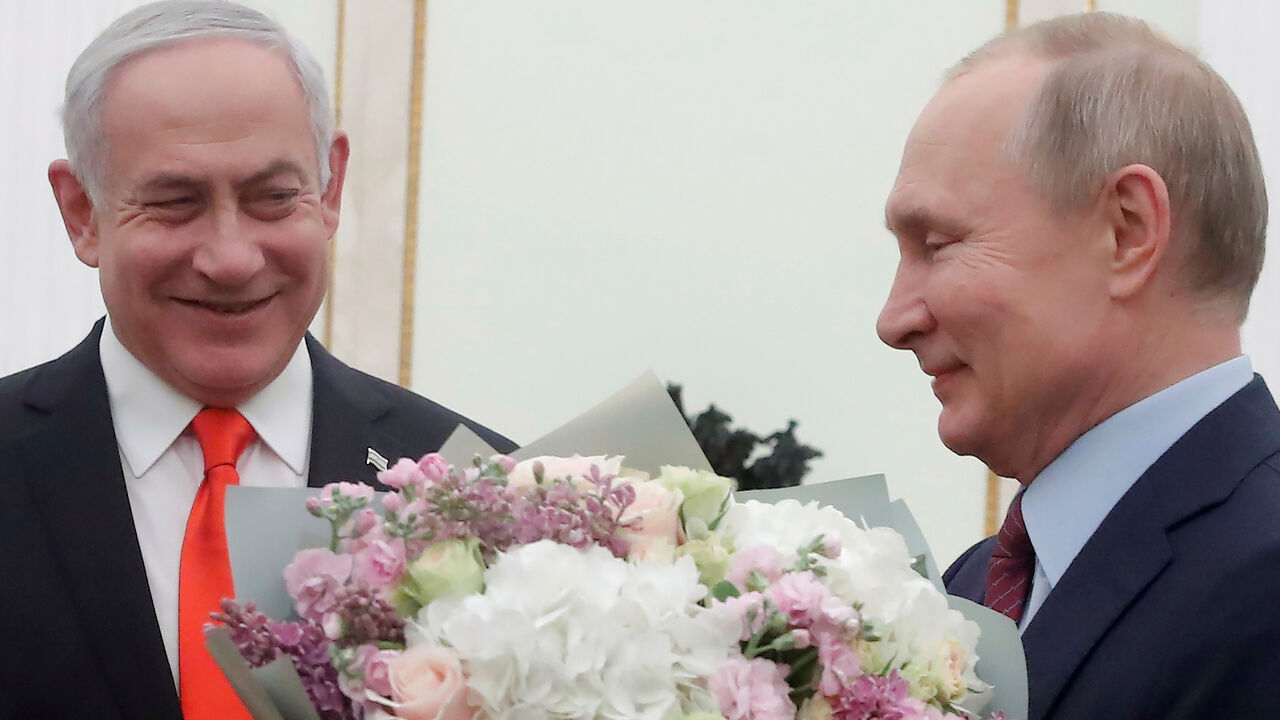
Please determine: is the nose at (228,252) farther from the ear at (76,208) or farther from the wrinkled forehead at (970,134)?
the wrinkled forehead at (970,134)

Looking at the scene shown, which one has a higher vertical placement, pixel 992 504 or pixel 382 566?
pixel 382 566

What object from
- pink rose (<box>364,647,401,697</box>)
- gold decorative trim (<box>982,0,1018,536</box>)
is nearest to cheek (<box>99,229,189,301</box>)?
A: pink rose (<box>364,647,401,697</box>)

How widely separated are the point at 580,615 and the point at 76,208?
1.40m

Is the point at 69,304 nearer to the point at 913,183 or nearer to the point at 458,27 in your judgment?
the point at 458,27

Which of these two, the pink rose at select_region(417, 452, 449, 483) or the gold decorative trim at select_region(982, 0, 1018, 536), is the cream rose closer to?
the pink rose at select_region(417, 452, 449, 483)

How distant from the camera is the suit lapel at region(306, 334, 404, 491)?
2701 millimetres

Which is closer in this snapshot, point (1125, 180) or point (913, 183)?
point (1125, 180)

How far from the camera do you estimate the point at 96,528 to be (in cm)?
247

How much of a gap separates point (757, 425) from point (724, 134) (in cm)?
146

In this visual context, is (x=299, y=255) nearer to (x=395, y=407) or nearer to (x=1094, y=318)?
(x=395, y=407)

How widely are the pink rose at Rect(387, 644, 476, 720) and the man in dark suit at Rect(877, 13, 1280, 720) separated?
0.85 meters

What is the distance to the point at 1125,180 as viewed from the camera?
2250mm

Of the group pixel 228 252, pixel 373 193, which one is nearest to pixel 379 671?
pixel 228 252

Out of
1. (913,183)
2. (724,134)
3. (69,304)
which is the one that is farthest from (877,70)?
(913,183)
